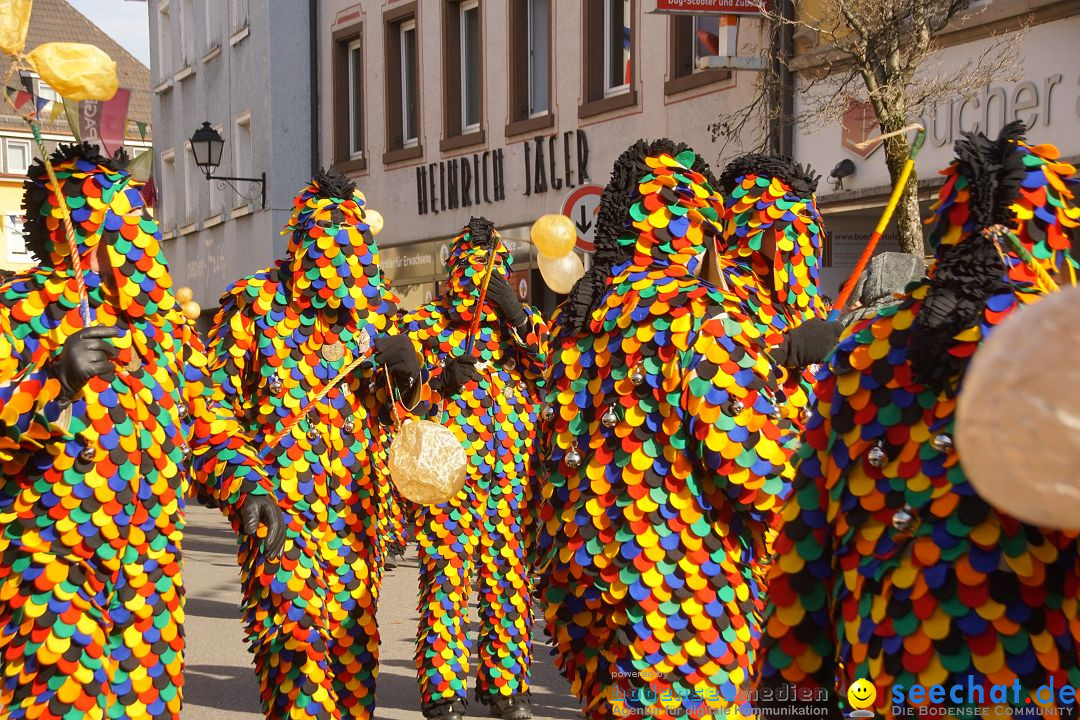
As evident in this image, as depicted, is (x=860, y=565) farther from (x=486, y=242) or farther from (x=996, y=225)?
(x=486, y=242)

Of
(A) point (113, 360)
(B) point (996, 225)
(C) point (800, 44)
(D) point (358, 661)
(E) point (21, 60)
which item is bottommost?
(D) point (358, 661)

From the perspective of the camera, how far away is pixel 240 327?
554 centimetres

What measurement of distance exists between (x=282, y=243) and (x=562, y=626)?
67.8 feet

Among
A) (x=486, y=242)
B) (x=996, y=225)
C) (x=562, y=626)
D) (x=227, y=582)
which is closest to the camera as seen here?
(x=996, y=225)

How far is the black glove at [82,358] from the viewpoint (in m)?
3.71

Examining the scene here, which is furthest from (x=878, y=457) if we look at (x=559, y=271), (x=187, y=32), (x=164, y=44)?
(x=164, y=44)

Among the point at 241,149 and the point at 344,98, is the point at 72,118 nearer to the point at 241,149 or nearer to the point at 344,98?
the point at 344,98

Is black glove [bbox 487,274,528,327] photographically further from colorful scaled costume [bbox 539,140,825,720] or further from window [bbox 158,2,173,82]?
window [bbox 158,2,173,82]

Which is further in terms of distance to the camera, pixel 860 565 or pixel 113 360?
pixel 113 360

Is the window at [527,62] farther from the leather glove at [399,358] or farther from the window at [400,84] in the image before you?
the leather glove at [399,358]

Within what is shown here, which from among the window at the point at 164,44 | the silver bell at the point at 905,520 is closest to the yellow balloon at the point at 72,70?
A: the silver bell at the point at 905,520

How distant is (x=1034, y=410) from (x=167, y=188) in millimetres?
30881

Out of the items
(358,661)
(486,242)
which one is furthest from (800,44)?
(358,661)

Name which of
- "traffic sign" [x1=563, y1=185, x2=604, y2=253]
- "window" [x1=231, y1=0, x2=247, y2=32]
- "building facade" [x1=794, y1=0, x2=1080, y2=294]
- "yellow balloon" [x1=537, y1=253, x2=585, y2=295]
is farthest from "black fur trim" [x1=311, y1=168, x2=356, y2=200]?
"window" [x1=231, y1=0, x2=247, y2=32]
